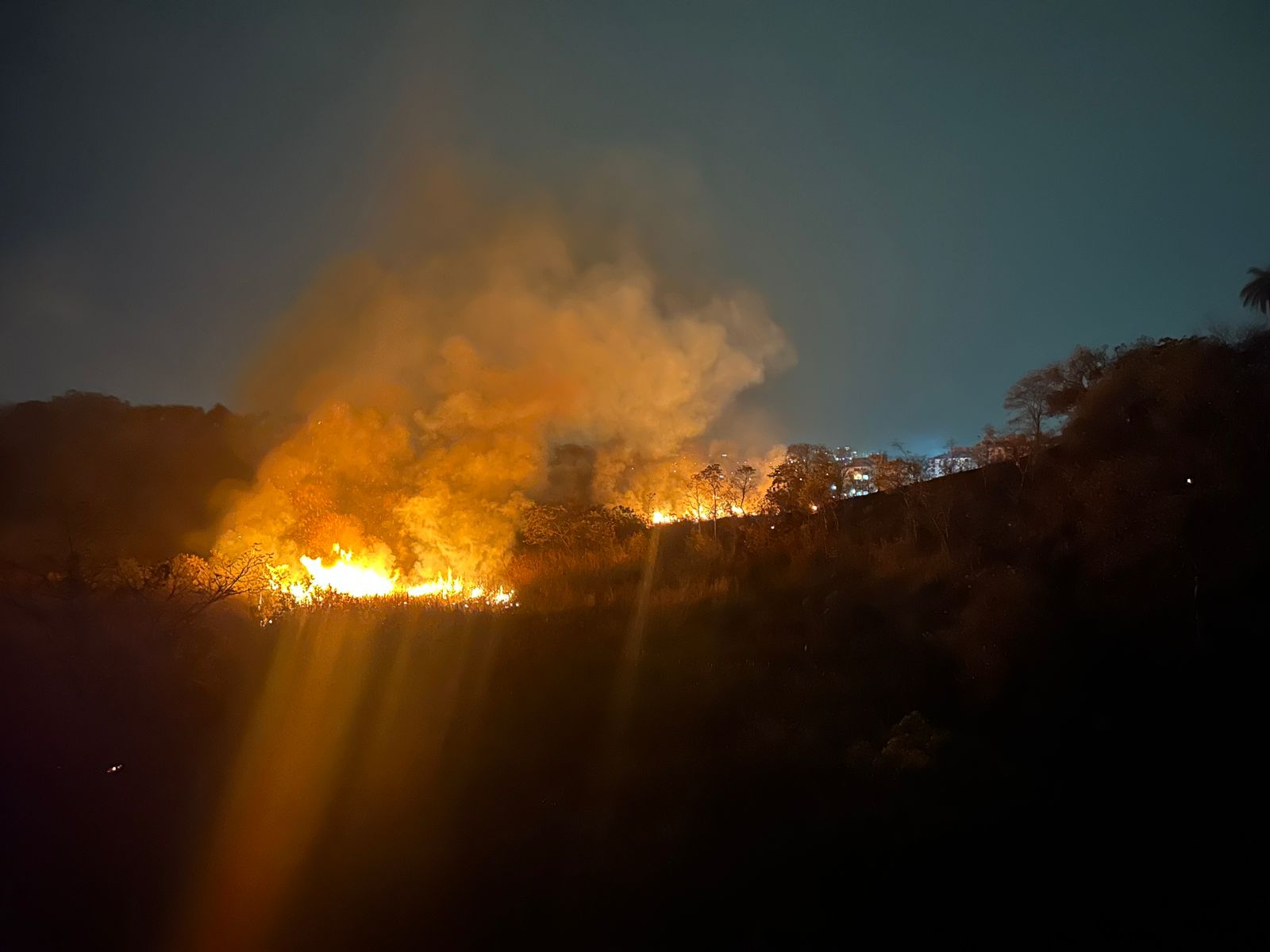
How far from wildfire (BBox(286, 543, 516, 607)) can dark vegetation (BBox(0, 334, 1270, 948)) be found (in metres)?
3.31

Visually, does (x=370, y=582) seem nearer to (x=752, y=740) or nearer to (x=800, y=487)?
(x=800, y=487)

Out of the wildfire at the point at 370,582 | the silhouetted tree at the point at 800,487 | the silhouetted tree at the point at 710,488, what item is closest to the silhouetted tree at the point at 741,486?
the silhouetted tree at the point at 710,488

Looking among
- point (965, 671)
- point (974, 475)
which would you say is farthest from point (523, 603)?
point (974, 475)

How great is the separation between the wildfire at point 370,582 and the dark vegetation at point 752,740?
10.9 feet

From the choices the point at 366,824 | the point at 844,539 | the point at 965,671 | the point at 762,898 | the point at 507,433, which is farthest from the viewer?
the point at 507,433

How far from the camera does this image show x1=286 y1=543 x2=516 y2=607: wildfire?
52.9ft

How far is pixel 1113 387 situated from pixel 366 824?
548 inches

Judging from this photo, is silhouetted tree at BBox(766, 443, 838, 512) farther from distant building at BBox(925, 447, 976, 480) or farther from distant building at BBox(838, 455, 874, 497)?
distant building at BBox(925, 447, 976, 480)

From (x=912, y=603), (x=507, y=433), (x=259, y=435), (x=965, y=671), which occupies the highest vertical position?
(x=259, y=435)

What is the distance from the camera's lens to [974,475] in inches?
706

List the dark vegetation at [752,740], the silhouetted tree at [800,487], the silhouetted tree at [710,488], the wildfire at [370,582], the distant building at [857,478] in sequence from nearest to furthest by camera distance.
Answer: the dark vegetation at [752,740] → the wildfire at [370,582] → the silhouetted tree at [800,487] → the silhouetted tree at [710,488] → the distant building at [857,478]

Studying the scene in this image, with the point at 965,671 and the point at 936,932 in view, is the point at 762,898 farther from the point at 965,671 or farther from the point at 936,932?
the point at 965,671

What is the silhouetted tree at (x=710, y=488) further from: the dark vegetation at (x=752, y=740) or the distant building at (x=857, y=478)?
the dark vegetation at (x=752, y=740)

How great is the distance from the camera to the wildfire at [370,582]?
16.1 metres
